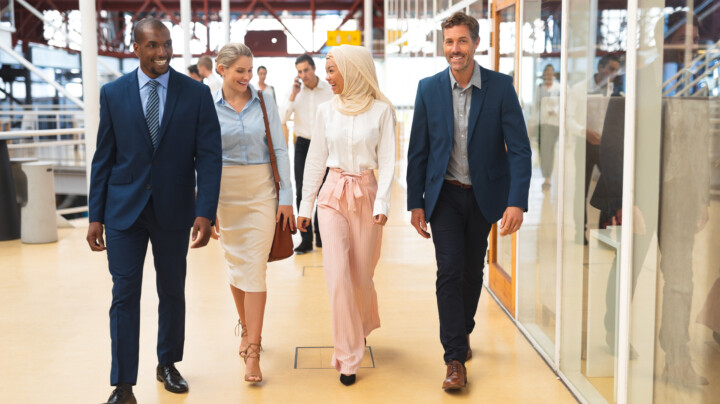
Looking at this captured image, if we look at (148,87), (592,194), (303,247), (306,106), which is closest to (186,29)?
(306,106)

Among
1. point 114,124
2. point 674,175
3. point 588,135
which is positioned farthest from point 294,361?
point 674,175

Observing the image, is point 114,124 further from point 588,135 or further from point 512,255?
point 512,255

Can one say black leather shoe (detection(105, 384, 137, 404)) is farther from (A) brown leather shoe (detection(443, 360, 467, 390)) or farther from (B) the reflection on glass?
(B) the reflection on glass

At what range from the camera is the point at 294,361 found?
4367 millimetres

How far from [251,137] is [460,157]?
41.2 inches

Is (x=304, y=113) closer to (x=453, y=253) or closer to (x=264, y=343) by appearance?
(x=264, y=343)

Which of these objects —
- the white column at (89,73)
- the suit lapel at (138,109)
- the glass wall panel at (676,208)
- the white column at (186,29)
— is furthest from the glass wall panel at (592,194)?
the white column at (186,29)

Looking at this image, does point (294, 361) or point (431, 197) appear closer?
point (431, 197)

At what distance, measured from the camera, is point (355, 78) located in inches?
154

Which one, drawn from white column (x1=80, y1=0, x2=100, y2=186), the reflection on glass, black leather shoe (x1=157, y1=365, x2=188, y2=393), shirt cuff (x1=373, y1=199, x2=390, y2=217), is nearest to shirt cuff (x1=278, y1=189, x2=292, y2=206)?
shirt cuff (x1=373, y1=199, x2=390, y2=217)

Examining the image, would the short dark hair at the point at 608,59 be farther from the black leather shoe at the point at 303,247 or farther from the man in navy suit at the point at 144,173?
the black leather shoe at the point at 303,247

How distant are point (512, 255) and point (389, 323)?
93 centimetres

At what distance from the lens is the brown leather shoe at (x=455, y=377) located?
Answer: 3.80 m

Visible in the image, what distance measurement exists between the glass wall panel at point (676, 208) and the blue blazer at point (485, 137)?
2.67ft
